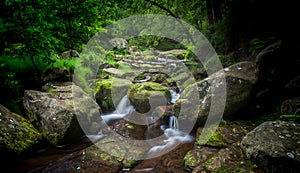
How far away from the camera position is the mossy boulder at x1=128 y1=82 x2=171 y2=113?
694 centimetres

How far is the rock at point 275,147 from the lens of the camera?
2990 mm

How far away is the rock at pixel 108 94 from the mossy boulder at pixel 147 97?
913 mm

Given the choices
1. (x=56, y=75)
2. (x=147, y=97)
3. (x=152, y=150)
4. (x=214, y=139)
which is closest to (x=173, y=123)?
(x=147, y=97)

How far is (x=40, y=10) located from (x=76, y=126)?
11.0 feet

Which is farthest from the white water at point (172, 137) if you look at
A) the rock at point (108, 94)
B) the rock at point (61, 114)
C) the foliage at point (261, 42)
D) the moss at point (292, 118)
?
the foliage at point (261, 42)

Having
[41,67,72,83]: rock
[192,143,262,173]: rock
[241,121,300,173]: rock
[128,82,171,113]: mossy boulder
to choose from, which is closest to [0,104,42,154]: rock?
[41,67,72,83]: rock

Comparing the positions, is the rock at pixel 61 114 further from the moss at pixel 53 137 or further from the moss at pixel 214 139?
Answer: the moss at pixel 214 139

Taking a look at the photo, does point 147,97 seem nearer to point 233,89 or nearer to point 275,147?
point 233,89

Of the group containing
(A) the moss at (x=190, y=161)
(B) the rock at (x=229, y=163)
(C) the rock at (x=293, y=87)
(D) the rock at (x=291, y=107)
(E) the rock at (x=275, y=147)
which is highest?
(C) the rock at (x=293, y=87)

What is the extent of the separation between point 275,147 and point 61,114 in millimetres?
4824

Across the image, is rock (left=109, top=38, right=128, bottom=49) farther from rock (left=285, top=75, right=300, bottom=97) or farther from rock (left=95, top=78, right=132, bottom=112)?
rock (left=285, top=75, right=300, bottom=97)

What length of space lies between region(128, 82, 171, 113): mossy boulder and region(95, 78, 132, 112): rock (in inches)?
35.9

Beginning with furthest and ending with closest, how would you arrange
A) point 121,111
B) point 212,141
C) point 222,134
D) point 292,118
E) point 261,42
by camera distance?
point 121,111, point 261,42, point 222,134, point 212,141, point 292,118

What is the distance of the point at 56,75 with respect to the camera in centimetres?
726
